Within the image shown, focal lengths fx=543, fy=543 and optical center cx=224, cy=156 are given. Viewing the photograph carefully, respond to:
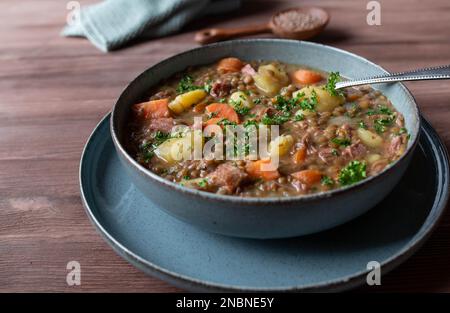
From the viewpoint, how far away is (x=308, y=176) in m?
2.29

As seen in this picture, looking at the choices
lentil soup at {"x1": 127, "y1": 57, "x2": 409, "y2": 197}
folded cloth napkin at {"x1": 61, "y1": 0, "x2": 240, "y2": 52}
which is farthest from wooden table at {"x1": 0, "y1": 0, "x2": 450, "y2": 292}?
lentil soup at {"x1": 127, "y1": 57, "x2": 409, "y2": 197}

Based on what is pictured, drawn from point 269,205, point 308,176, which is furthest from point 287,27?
point 269,205

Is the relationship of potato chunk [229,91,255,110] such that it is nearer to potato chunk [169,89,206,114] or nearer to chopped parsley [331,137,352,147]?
potato chunk [169,89,206,114]

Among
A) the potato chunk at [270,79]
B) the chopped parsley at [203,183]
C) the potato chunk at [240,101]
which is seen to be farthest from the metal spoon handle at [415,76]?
the chopped parsley at [203,183]

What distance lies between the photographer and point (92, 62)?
386 centimetres

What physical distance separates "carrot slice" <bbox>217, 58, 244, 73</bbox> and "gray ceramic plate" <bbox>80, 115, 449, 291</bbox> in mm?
1039

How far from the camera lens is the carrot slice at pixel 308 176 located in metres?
2.28

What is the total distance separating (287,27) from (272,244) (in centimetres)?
214

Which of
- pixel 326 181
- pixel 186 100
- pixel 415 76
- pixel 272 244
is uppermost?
pixel 415 76

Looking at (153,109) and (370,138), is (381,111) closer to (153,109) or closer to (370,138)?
(370,138)

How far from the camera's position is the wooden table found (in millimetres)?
2152

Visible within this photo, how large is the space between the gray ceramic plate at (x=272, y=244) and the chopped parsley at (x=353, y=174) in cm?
16
